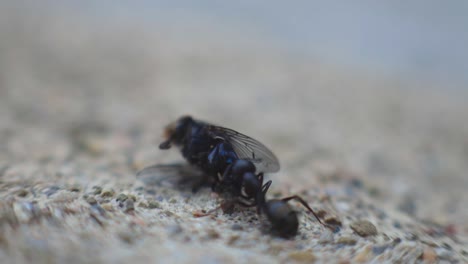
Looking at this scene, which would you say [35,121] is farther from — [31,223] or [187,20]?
[187,20]

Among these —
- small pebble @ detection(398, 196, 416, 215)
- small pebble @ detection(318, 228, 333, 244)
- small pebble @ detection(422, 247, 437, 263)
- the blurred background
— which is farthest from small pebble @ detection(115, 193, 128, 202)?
small pebble @ detection(398, 196, 416, 215)

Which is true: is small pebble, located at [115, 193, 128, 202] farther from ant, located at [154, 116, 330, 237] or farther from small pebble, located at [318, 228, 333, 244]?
small pebble, located at [318, 228, 333, 244]

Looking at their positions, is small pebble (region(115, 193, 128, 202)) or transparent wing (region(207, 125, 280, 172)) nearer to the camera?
small pebble (region(115, 193, 128, 202))

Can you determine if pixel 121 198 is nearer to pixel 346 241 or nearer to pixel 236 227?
pixel 236 227

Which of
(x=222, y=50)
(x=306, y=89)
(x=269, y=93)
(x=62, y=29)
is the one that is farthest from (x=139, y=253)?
(x=62, y=29)

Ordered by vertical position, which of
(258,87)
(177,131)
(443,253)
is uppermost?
(258,87)

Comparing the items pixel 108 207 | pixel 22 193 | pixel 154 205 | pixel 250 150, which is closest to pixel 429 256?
pixel 250 150

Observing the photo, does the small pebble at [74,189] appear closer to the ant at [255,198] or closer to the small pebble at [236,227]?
the ant at [255,198]
